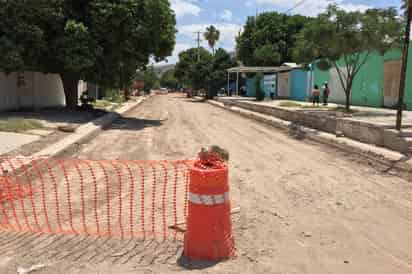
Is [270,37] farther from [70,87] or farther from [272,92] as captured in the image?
[70,87]

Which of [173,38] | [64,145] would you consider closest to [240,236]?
[64,145]

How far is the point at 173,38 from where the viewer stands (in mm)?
21156

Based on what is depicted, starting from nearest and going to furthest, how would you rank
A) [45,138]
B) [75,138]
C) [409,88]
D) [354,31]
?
1. [45,138]
2. [75,138]
3. [354,31]
4. [409,88]

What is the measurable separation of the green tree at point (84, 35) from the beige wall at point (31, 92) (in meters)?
1.64

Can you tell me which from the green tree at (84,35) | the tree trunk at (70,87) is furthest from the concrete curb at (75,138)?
the tree trunk at (70,87)

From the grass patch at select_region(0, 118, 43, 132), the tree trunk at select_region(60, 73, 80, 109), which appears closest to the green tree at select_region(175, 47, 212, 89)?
the tree trunk at select_region(60, 73, 80, 109)

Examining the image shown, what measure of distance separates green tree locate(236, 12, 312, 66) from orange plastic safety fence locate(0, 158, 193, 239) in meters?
43.9

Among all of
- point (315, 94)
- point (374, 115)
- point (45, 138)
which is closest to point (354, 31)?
point (374, 115)

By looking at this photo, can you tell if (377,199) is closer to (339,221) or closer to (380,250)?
(339,221)

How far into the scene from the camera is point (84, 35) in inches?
704

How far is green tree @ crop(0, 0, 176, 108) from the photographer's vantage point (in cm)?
1730

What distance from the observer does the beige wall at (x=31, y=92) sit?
19531mm

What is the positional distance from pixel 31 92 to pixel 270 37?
122ft

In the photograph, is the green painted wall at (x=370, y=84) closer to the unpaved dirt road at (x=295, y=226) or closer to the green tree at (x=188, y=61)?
the unpaved dirt road at (x=295, y=226)
